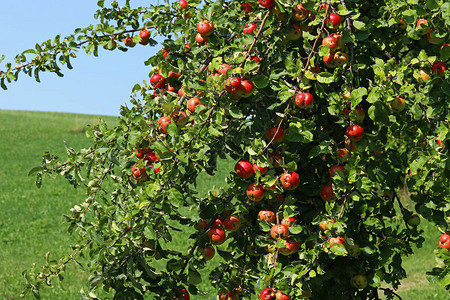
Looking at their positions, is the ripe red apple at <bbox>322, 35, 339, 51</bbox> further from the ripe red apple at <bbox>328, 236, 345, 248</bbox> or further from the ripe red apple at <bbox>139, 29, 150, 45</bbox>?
the ripe red apple at <bbox>139, 29, 150, 45</bbox>

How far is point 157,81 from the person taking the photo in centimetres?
311

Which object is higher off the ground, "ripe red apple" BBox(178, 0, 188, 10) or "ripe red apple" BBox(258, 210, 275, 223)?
"ripe red apple" BBox(178, 0, 188, 10)

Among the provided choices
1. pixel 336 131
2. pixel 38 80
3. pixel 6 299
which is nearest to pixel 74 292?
pixel 6 299

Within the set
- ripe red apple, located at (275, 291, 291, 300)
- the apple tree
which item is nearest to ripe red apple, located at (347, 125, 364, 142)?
the apple tree

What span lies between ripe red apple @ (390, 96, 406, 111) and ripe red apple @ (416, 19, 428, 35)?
35cm

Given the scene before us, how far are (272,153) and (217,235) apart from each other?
1.52ft

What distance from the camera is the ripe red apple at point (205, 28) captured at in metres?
2.66

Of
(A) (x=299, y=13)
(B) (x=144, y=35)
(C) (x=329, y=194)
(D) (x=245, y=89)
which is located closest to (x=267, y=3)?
(A) (x=299, y=13)

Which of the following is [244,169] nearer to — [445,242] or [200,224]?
[200,224]

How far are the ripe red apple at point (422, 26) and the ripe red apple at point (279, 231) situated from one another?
3.72 ft

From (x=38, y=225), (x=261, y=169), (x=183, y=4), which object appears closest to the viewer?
(x=261, y=169)

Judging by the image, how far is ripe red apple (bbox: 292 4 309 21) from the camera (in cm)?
264

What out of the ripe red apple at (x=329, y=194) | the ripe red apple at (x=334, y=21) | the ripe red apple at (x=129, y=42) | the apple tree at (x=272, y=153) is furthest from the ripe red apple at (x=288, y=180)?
the ripe red apple at (x=129, y=42)

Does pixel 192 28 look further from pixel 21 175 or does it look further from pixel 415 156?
pixel 21 175
